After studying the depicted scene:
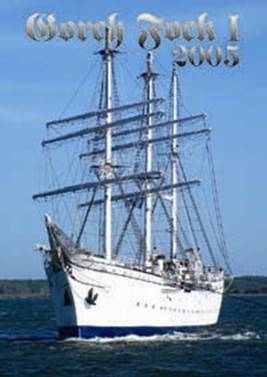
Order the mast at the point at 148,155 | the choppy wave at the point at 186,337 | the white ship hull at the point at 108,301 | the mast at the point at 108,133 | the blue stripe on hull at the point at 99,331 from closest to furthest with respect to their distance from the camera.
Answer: the blue stripe on hull at the point at 99,331, the white ship hull at the point at 108,301, the choppy wave at the point at 186,337, the mast at the point at 108,133, the mast at the point at 148,155

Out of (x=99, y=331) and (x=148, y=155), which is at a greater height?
(x=148, y=155)

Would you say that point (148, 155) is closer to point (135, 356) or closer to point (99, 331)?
point (99, 331)

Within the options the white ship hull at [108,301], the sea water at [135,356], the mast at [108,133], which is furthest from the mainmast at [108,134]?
the sea water at [135,356]

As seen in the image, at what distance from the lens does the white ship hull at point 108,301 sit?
66438 mm

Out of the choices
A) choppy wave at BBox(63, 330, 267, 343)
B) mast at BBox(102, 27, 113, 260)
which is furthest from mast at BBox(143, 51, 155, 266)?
mast at BBox(102, 27, 113, 260)

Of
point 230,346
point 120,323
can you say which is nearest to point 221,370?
point 230,346

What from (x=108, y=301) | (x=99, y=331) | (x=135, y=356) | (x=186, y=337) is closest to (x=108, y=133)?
(x=108, y=301)

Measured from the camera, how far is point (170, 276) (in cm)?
7962

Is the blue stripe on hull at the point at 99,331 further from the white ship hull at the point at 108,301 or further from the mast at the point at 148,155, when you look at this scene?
the mast at the point at 148,155

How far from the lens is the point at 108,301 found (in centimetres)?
6769

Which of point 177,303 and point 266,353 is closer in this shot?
point 266,353

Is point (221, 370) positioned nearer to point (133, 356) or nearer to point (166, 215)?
point (133, 356)

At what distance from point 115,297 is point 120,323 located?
6.02 ft

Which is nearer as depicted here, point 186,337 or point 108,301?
point 108,301
